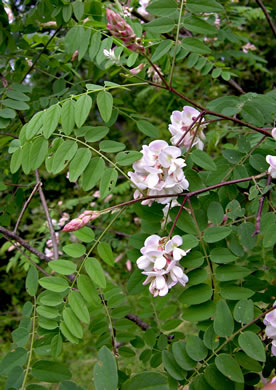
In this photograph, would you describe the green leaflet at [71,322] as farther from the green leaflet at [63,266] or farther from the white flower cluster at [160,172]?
the white flower cluster at [160,172]

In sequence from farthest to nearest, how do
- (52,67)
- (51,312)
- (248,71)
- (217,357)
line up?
(248,71) → (52,67) → (51,312) → (217,357)

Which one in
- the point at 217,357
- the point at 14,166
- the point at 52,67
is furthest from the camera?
the point at 52,67

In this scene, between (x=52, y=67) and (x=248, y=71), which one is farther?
(x=248, y=71)

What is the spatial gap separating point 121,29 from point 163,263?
0.49 meters

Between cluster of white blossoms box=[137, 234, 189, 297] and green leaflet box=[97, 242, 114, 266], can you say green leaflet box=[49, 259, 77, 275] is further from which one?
cluster of white blossoms box=[137, 234, 189, 297]

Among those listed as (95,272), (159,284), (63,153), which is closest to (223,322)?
(159,284)

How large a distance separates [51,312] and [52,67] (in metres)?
1.03

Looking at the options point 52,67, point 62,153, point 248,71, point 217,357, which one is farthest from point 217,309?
point 248,71

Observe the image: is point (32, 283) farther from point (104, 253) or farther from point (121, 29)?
point (121, 29)

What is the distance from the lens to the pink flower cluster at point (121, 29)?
2.68 feet

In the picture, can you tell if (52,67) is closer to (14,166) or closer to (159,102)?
(14,166)

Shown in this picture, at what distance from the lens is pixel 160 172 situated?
2.48 ft

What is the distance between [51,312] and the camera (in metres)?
0.82

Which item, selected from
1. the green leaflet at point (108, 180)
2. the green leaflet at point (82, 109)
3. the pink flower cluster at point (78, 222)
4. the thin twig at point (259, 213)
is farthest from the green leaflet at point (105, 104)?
the thin twig at point (259, 213)
